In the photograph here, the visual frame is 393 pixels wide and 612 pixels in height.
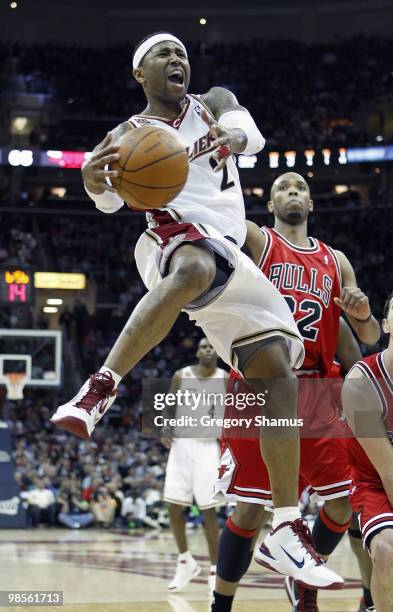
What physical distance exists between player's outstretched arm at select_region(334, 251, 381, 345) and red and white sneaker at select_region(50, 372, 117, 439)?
1.73m

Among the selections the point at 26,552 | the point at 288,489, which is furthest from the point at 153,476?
the point at 288,489

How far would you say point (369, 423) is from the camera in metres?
4.45

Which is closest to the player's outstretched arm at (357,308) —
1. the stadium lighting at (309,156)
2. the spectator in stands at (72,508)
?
the spectator in stands at (72,508)

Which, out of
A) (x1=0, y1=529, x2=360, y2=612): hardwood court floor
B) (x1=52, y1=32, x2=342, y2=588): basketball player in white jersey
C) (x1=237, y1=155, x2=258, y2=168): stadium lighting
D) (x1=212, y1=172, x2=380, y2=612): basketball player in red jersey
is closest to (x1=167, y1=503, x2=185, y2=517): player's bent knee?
(x1=0, y1=529, x2=360, y2=612): hardwood court floor

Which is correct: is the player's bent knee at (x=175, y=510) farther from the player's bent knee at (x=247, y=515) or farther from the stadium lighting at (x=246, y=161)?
the stadium lighting at (x=246, y=161)

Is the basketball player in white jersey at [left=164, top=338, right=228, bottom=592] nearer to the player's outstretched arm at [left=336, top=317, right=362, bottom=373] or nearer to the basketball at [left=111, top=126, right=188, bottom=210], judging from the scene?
the player's outstretched arm at [left=336, top=317, right=362, bottom=373]

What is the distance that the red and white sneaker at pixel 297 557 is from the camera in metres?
3.81

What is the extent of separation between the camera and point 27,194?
29594 mm

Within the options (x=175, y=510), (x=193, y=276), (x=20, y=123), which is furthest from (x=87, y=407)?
(x=20, y=123)

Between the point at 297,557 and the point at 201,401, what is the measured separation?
2.40m

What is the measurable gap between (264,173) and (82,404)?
25.9 metres

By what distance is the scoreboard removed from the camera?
21125 millimetres

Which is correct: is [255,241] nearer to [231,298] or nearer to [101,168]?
[231,298]

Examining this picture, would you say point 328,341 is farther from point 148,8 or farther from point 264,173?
point 148,8
